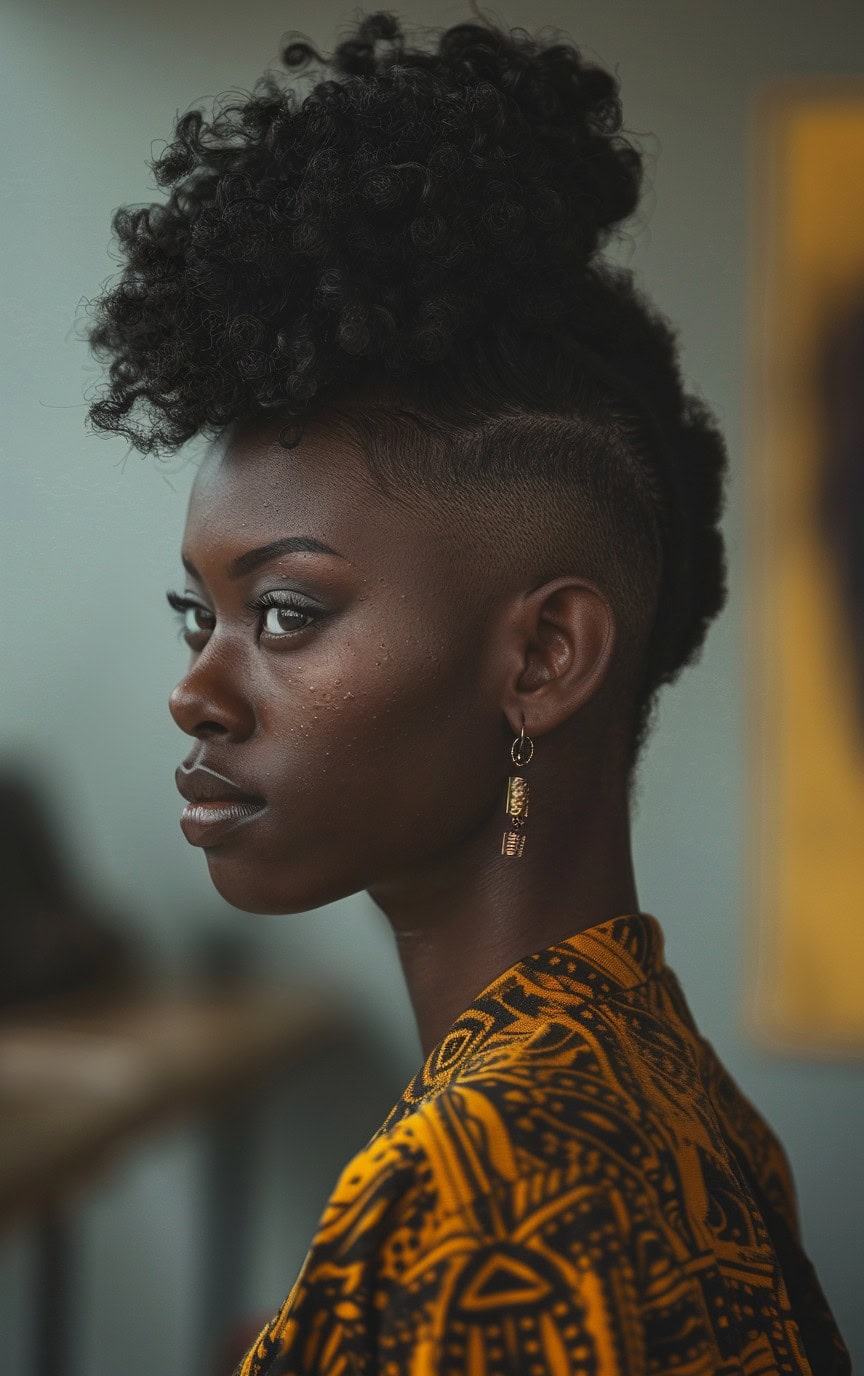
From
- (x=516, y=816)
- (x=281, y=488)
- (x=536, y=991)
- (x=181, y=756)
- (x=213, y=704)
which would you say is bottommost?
(x=536, y=991)

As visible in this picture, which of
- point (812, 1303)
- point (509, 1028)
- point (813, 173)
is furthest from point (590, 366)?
point (813, 173)

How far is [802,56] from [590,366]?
1882 mm

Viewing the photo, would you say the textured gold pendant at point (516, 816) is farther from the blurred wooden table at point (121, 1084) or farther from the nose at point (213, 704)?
the blurred wooden table at point (121, 1084)

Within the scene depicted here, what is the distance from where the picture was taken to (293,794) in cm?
89

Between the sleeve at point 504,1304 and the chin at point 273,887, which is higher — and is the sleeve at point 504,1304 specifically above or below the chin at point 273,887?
below

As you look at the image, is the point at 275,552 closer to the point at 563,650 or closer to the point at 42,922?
the point at 563,650

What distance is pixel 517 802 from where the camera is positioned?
0.93 m

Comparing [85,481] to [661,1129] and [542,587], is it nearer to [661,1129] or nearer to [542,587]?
[542,587]

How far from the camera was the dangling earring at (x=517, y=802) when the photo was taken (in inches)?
36.3

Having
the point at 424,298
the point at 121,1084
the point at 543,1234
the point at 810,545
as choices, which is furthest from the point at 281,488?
the point at 810,545

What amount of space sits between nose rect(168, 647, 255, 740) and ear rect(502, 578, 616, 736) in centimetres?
17

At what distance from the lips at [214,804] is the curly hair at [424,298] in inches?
8.4

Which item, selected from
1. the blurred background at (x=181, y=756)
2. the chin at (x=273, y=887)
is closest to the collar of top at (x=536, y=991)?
the chin at (x=273, y=887)

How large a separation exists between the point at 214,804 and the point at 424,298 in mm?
339
